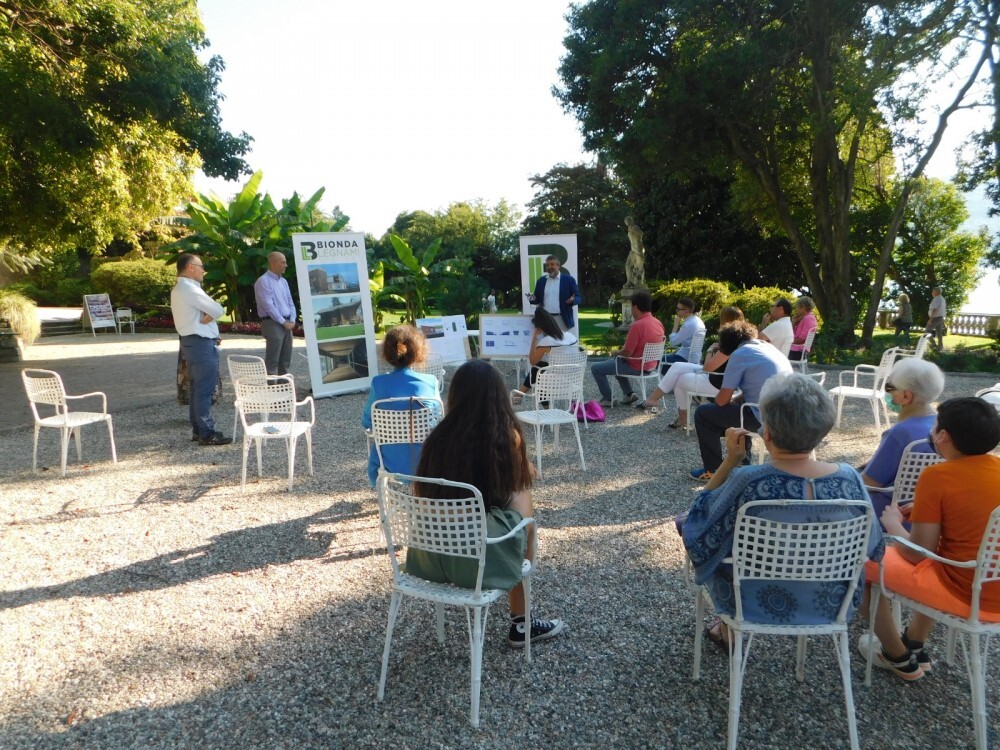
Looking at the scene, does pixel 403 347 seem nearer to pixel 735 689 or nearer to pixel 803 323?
pixel 735 689

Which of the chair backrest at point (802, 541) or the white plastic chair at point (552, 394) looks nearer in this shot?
the chair backrest at point (802, 541)

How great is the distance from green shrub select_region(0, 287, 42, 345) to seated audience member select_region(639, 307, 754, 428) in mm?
16034

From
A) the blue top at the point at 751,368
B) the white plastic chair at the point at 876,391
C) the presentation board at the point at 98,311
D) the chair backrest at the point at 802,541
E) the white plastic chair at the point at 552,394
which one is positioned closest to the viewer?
the chair backrest at the point at 802,541

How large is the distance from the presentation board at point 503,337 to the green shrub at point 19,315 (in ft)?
42.6

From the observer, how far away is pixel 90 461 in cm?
654

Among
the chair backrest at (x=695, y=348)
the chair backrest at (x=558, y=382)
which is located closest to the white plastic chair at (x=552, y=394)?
the chair backrest at (x=558, y=382)

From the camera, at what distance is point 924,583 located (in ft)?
8.34

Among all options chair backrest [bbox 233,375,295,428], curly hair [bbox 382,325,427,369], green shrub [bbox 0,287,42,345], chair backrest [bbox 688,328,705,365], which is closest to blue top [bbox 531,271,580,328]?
chair backrest [bbox 688,328,705,365]

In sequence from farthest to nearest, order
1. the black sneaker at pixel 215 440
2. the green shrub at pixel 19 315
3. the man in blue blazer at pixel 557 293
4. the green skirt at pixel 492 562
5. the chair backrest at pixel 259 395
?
1. the green shrub at pixel 19 315
2. the man in blue blazer at pixel 557 293
3. the black sneaker at pixel 215 440
4. the chair backrest at pixel 259 395
5. the green skirt at pixel 492 562

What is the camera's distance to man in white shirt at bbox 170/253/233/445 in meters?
6.62

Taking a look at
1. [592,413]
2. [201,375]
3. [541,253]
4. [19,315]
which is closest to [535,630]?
[592,413]

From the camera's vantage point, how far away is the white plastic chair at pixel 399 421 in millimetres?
4121

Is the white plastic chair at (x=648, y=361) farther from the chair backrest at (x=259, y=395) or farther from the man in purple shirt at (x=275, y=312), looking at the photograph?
the man in purple shirt at (x=275, y=312)

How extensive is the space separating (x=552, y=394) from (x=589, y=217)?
3323 cm
